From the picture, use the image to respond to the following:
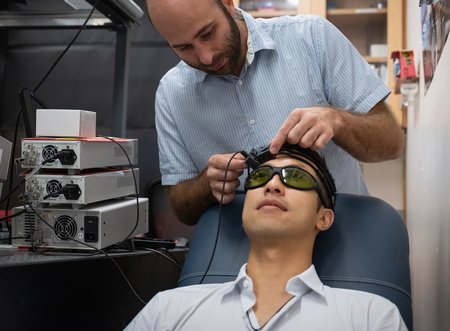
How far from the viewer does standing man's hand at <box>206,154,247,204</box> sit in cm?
149

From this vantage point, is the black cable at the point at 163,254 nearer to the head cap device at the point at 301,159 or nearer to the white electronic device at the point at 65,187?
the white electronic device at the point at 65,187

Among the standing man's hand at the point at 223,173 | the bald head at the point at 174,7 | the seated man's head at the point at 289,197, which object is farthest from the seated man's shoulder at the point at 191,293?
the bald head at the point at 174,7

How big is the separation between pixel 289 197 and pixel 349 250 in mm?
214

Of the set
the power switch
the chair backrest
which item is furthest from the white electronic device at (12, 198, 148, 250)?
the chair backrest

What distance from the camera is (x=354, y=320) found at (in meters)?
1.28

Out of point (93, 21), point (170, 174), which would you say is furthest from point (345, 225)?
point (93, 21)

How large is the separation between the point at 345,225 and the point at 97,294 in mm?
718

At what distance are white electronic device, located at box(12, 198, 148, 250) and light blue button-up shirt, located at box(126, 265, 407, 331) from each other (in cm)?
36

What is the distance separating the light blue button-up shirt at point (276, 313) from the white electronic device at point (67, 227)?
357 mm

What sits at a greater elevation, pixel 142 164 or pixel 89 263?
pixel 142 164

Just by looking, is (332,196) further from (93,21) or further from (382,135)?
(93,21)

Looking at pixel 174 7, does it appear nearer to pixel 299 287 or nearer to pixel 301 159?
pixel 301 159

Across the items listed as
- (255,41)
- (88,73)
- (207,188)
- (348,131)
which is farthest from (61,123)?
(88,73)

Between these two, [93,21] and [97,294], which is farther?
[93,21]
